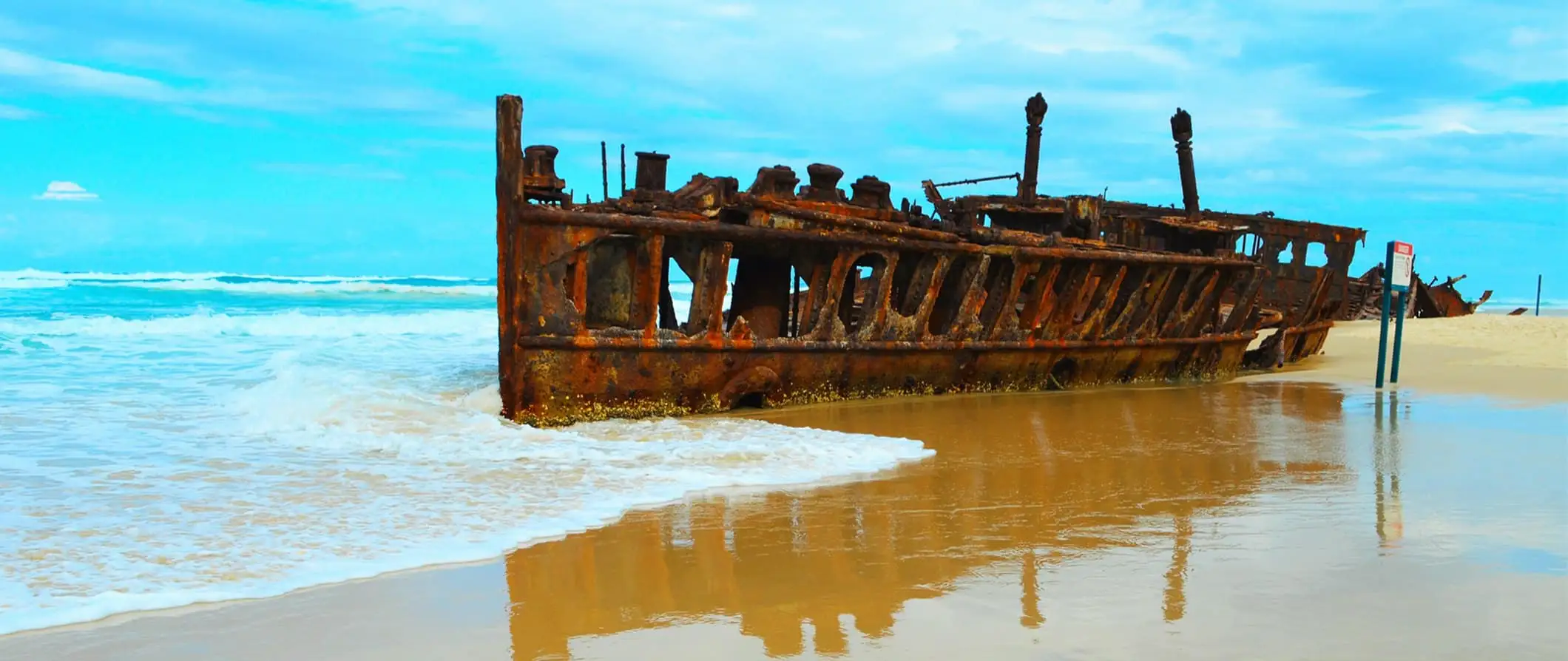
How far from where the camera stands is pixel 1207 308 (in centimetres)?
1291

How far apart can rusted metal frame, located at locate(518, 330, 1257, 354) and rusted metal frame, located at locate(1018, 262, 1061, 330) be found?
0.21 m

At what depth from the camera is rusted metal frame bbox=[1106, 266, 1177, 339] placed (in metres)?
11.8

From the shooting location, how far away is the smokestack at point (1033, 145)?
1531 centimetres

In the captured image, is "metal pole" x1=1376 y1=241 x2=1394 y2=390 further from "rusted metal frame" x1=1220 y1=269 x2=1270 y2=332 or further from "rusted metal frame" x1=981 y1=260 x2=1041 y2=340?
"rusted metal frame" x1=981 y1=260 x2=1041 y2=340

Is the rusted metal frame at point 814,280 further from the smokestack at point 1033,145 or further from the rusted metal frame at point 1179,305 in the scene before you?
the smokestack at point 1033,145

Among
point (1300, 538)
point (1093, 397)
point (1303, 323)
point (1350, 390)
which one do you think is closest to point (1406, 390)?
point (1350, 390)

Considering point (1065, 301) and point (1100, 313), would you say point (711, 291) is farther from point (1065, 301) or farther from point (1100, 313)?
point (1100, 313)

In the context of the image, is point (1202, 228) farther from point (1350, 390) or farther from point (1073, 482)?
point (1073, 482)

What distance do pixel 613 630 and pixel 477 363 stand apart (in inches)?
474

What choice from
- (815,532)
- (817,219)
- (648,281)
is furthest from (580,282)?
(815,532)

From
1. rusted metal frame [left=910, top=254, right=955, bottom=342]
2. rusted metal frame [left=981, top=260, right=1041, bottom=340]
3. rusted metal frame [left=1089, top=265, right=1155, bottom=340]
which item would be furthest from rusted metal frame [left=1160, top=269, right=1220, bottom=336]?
rusted metal frame [left=910, top=254, right=955, bottom=342]

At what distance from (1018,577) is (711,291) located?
5.00m

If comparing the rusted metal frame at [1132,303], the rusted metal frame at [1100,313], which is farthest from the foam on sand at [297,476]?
the rusted metal frame at [1132,303]

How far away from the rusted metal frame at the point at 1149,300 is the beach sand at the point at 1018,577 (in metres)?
4.90
